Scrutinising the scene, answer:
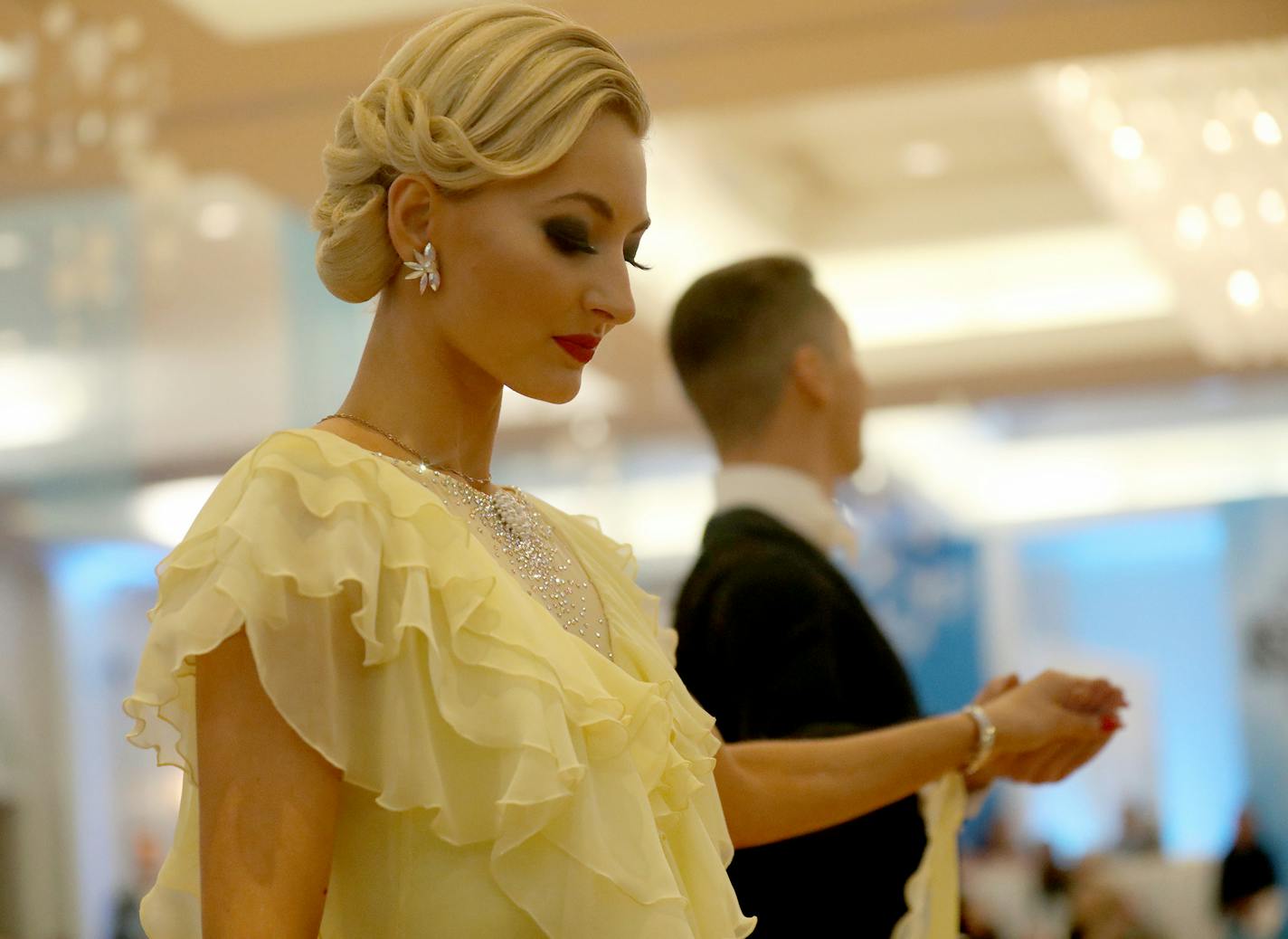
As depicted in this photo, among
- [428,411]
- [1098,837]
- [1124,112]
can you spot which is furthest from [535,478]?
[428,411]

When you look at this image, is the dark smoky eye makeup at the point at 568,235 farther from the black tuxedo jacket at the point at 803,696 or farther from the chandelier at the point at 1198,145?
the chandelier at the point at 1198,145

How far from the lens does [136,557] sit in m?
6.75

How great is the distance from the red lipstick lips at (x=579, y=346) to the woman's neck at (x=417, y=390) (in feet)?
0.27

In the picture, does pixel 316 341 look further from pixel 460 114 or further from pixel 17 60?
pixel 460 114

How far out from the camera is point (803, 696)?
208 cm

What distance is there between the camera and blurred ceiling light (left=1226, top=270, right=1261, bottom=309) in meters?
6.68

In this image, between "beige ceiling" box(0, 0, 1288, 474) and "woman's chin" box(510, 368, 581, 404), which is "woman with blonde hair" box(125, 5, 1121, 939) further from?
"beige ceiling" box(0, 0, 1288, 474)

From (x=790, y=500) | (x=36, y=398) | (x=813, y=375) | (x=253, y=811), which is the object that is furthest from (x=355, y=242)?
(x=36, y=398)

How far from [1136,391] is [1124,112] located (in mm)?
4744

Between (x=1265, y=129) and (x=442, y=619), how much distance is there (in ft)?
18.3

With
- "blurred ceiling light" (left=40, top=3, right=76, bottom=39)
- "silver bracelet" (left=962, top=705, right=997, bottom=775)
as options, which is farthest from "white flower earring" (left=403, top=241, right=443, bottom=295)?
"blurred ceiling light" (left=40, top=3, right=76, bottom=39)

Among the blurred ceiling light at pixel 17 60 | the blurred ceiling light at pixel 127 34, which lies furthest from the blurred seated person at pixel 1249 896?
the blurred ceiling light at pixel 17 60

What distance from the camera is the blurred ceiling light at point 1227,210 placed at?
6.26 metres

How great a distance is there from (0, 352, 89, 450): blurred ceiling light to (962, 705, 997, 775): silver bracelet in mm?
5028
